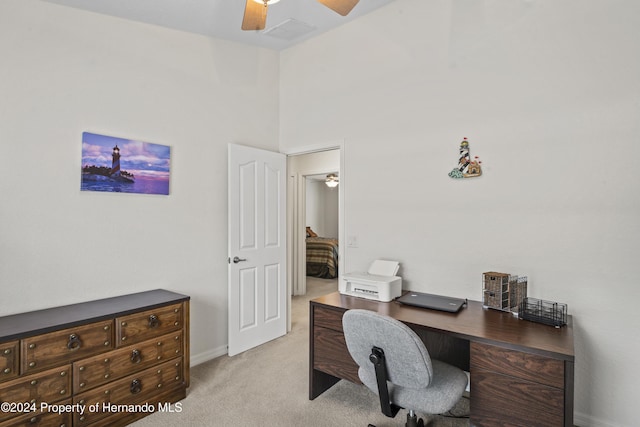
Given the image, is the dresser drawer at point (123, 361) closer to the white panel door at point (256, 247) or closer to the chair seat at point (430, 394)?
the white panel door at point (256, 247)

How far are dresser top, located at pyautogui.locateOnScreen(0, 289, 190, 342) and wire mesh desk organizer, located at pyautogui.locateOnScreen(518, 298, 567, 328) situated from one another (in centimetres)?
230

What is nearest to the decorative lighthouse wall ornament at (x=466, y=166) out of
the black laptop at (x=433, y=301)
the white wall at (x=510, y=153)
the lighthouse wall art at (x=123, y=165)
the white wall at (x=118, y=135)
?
the white wall at (x=510, y=153)

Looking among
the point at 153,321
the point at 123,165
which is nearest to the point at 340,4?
the point at 123,165

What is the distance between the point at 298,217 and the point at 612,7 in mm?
4073

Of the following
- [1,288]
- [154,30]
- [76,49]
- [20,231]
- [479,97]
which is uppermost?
[154,30]

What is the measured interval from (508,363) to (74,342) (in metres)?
2.37

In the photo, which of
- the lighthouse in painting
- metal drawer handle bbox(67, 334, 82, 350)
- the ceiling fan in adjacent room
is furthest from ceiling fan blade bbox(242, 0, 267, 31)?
metal drawer handle bbox(67, 334, 82, 350)

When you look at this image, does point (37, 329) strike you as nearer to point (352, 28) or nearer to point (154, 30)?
point (154, 30)

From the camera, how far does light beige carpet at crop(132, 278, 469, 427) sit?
86.2 inches

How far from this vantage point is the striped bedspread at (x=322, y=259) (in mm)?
6531

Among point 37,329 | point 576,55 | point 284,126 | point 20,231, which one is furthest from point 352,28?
point 37,329

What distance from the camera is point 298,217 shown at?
17.3 feet

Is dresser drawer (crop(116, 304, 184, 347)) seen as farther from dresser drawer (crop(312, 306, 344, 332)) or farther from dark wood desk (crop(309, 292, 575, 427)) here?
dark wood desk (crop(309, 292, 575, 427))

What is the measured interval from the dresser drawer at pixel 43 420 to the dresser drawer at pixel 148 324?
1.39 ft
